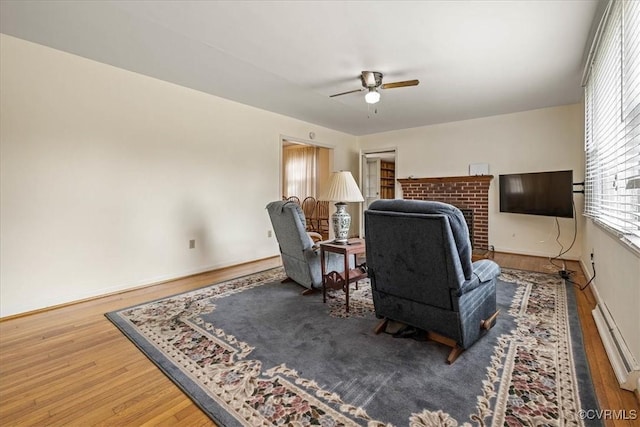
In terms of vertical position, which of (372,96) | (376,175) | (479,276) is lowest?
(479,276)

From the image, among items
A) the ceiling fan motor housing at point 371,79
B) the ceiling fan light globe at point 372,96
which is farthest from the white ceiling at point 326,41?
the ceiling fan light globe at point 372,96

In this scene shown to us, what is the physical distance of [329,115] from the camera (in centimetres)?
514

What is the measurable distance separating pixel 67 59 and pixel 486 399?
431cm

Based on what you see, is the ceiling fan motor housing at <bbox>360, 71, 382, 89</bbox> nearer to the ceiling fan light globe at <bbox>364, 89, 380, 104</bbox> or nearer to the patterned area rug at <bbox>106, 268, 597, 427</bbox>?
the ceiling fan light globe at <bbox>364, 89, 380, 104</bbox>

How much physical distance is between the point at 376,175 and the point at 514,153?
3102mm

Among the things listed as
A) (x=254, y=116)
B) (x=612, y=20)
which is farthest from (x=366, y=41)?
(x=254, y=116)

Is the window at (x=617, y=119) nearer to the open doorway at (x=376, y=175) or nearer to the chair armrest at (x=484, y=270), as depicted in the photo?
the chair armrest at (x=484, y=270)

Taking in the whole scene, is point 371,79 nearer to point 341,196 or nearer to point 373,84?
point 373,84

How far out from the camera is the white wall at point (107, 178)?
2.68 meters

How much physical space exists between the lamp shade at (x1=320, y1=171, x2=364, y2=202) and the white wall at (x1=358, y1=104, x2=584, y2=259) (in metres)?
3.44

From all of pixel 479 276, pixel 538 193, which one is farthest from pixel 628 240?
pixel 538 193

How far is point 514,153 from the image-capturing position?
4980 millimetres

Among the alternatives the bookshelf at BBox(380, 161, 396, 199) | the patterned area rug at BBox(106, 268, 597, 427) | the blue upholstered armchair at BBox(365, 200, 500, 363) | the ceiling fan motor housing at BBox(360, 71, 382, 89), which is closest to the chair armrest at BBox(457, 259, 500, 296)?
the blue upholstered armchair at BBox(365, 200, 500, 363)

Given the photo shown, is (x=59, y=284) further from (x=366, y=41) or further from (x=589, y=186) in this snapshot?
(x=589, y=186)
